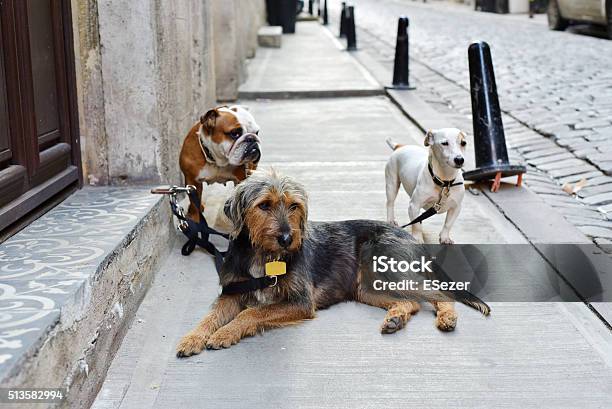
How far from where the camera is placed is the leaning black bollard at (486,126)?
21.4ft

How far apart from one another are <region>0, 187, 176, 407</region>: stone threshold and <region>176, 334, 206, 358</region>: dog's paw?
309 mm

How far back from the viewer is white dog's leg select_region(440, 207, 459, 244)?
4957 mm

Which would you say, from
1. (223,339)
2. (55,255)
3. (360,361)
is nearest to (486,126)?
(360,361)

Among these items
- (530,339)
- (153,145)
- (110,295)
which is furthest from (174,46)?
(530,339)

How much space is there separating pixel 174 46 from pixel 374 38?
19.6 metres

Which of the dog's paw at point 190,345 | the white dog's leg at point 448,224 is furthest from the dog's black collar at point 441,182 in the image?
the dog's paw at point 190,345

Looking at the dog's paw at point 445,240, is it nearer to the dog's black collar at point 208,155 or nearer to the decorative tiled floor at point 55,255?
the dog's black collar at point 208,155

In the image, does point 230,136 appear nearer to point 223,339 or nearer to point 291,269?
point 291,269

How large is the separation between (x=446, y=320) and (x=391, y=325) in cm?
28

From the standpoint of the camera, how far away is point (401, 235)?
4.31m

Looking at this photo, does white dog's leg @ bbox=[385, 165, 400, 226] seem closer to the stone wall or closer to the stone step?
the stone wall

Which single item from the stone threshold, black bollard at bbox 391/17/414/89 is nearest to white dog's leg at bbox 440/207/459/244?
the stone threshold

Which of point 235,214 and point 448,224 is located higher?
point 235,214

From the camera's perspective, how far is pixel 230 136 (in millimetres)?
4918
